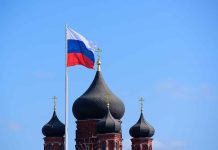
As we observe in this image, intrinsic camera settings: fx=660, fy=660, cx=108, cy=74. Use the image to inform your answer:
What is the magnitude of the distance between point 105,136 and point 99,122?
1.74m

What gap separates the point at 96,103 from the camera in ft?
245

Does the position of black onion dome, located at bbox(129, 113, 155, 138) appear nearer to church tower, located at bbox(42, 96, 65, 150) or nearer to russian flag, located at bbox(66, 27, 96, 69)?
church tower, located at bbox(42, 96, 65, 150)

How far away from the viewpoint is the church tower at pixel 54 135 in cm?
7619

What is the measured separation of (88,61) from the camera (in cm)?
3997

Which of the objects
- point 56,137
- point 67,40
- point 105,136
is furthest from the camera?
point 56,137

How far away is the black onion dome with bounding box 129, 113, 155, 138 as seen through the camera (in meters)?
76.1

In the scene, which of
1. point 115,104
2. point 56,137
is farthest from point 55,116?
point 115,104

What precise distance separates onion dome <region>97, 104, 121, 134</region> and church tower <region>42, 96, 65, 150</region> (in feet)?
21.2

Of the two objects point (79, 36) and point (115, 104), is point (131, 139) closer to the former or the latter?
point (115, 104)

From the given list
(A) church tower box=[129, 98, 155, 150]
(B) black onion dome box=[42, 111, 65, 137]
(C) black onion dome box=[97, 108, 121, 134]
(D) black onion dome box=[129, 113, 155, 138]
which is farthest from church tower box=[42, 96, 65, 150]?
(A) church tower box=[129, 98, 155, 150]

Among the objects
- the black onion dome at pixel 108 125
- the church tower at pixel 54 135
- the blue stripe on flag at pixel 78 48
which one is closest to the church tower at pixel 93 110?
the black onion dome at pixel 108 125

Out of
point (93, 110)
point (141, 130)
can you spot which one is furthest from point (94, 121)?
point (141, 130)

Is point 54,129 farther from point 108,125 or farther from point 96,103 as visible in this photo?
point 108,125

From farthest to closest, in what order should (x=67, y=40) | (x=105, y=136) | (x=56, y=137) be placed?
(x=56, y=137) < (x=105, y=136) < (x=67, y=40)
